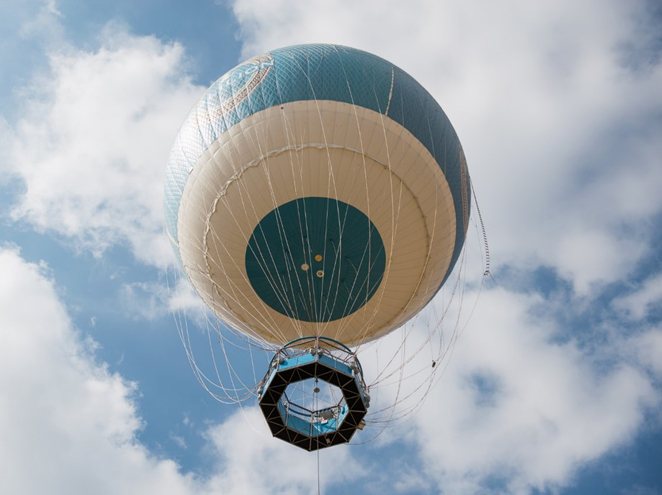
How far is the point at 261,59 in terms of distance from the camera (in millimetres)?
19484

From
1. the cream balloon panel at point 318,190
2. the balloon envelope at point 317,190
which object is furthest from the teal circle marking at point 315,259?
the cream balloon panel at point 318,190

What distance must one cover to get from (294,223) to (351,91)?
11.2 ft

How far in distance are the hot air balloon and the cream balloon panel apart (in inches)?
1.2

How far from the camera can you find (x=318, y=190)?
717 inches

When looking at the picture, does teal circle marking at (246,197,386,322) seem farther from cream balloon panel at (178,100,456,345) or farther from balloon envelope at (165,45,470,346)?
cream balloon panel at (178,100,456,345)

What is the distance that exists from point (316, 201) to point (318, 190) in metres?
0.27

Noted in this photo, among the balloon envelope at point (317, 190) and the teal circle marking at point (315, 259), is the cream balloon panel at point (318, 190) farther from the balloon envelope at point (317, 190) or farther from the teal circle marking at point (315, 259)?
the teal circle marking at point (315, 259)

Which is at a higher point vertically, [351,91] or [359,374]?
[351,91]

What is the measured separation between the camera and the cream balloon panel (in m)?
18.1

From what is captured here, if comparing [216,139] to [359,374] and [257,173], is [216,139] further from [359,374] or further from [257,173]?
[359,374]

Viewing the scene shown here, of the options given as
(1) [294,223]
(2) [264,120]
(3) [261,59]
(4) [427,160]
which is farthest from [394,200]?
(3) [261,59]

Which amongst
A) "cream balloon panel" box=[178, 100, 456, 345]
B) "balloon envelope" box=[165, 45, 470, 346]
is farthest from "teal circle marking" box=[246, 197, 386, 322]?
"cream balloon panel" box=[178, 100, 456, 345]

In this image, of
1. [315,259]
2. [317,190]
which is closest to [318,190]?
[317,190]

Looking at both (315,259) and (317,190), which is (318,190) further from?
(315,259)
